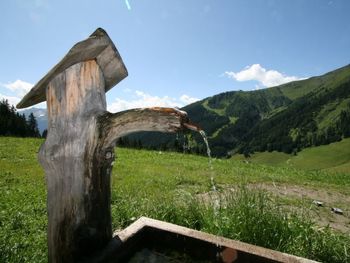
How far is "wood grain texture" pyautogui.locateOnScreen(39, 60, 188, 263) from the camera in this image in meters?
2.82

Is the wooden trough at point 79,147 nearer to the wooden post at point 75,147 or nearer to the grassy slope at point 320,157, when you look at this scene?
the wooden post at point 75,147

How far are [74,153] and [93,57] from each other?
899 mm

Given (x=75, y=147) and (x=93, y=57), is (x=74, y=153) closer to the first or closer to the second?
(x=75, y=147)

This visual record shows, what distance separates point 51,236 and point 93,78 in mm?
1526

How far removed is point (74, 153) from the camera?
2.81 m

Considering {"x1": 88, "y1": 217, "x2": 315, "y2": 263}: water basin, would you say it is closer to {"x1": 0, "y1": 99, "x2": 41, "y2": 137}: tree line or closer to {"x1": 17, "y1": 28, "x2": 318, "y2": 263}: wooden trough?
{"x1": 17, "y1": 28, "x2": 318, "y2": 263}: wooden trough

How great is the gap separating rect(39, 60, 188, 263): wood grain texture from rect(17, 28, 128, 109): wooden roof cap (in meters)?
0.10

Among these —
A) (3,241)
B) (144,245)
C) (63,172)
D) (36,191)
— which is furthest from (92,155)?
(36,191)

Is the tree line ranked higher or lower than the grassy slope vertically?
higher

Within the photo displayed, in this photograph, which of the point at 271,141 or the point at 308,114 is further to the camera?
the point at 308,114

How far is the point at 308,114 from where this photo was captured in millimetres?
198000

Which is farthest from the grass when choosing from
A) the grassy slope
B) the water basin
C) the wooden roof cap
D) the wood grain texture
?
the grassy slope

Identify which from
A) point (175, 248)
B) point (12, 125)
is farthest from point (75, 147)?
point (12, 125)

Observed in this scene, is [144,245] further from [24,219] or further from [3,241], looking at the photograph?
[24,219]
